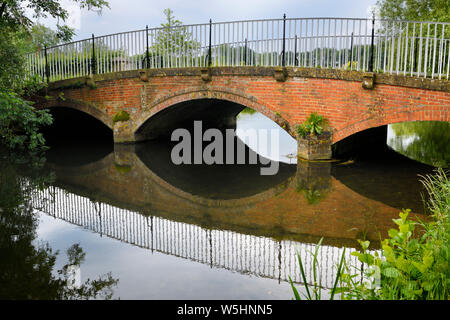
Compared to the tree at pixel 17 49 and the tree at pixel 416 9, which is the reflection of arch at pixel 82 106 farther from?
the tree at pixel 416 9

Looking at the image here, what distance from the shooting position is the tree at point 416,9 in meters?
20.8

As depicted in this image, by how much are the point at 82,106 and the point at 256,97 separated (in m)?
6.93

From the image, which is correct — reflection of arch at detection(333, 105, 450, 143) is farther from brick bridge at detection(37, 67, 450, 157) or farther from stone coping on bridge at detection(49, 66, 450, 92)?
stone coping on bridge at detection(49, 66, 450, 92)

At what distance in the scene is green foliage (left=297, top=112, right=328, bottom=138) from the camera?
11438mm

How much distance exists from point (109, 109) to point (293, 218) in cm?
1007

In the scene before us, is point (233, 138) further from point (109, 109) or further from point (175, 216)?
point (175, 216)

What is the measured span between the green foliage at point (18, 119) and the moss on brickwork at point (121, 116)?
88.4 inches

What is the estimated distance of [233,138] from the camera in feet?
58.8

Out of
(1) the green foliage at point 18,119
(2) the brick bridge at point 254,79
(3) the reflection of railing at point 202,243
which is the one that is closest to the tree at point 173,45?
(2) the brick bridge at point 254,79

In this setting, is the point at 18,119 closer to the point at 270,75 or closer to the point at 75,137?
the point at 75,137

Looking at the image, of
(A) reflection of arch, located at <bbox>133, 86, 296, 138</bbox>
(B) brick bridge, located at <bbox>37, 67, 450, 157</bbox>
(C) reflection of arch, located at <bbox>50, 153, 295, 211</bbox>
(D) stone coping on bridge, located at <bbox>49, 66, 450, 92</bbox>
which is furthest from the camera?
(A) reflection of arch, located at <bbox>133, 86, 296, 138</bbox>

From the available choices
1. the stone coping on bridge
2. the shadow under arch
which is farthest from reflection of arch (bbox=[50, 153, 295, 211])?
the stone coping on bridge

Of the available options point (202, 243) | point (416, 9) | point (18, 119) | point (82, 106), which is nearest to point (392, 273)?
point (202, 243)
